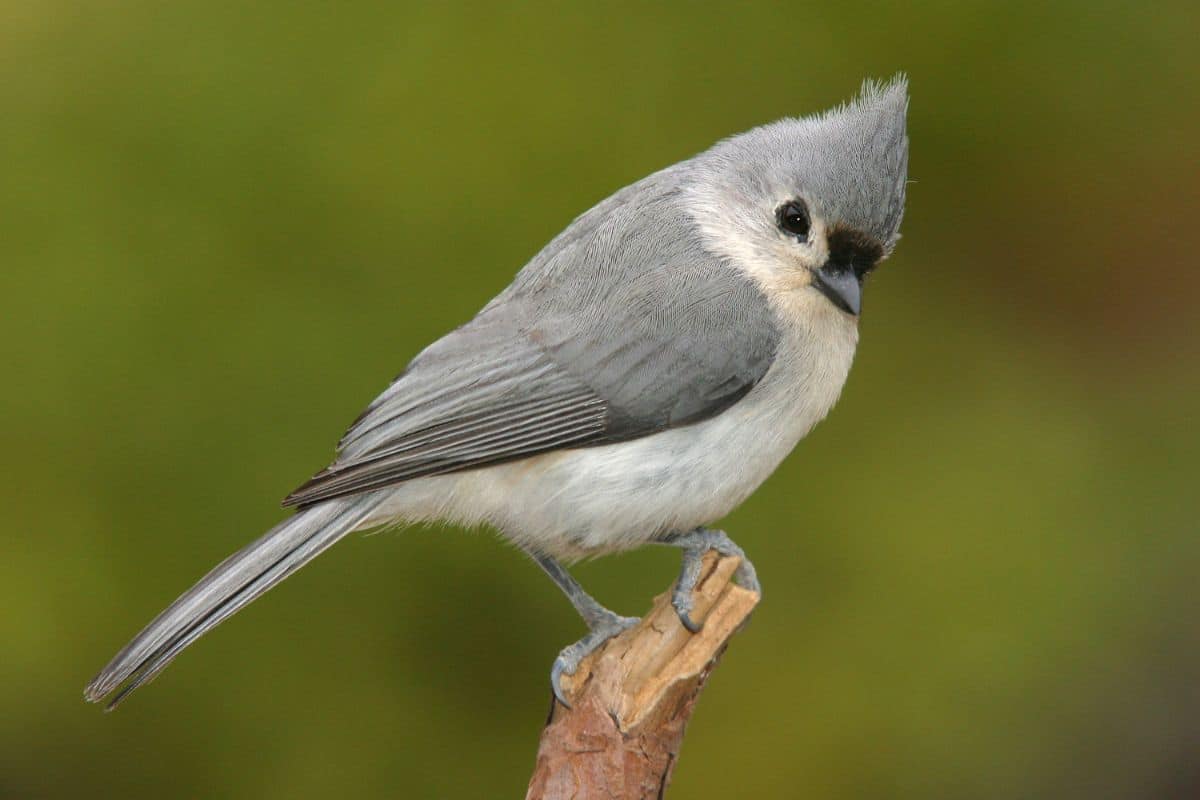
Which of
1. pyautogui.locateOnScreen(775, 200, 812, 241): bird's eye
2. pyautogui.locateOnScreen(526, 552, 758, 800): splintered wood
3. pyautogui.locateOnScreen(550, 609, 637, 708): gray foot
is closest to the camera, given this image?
pyautogui.locateOnScreen(526, 552, 758, 800): splintered wood

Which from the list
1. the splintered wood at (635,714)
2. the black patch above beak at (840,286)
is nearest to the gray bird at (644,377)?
the black patch above beak at (840,286)

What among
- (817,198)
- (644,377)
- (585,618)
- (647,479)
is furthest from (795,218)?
(585,618)

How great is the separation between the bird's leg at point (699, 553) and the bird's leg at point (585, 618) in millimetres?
191

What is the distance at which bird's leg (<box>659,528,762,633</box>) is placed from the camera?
2.90 m

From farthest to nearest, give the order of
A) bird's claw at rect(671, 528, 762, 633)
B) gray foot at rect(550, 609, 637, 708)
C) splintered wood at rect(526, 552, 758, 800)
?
gray foot at rect(550, 609, 637, 708) → bird's claw at rect(671, 528, 762, 633) → splintered wood at rect(526, 552, 758, 800)

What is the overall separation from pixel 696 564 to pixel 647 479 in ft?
0.65

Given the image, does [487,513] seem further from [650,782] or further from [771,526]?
[771,526]

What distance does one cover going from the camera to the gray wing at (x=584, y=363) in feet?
9.86

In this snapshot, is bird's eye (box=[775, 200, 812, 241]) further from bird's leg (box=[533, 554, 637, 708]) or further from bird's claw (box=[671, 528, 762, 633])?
bird's leg (box=[533, 554, 637, 708])

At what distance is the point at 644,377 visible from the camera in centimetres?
303

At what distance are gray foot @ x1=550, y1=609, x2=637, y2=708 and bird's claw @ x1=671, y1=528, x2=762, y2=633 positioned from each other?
0.19 metres

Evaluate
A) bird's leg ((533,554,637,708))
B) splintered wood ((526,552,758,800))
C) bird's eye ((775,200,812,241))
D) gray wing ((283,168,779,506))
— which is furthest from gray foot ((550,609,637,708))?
bird's eye ((775,200,812,241))

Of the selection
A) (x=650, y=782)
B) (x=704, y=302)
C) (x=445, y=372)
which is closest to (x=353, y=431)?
(x=445, y=372)

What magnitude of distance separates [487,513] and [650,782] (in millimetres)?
713
